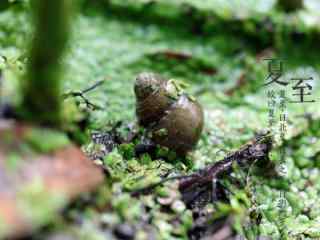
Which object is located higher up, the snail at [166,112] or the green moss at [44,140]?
the green moss at [44,140]

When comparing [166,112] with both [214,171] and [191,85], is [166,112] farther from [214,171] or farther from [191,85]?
[191,85]

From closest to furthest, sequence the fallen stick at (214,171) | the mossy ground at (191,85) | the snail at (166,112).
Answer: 1. the mossy ground at (191,85)
2. the fallen stick at (214,171)
3. the snail at (166,112)

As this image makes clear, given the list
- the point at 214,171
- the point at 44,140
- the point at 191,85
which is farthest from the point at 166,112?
the point at 191,85

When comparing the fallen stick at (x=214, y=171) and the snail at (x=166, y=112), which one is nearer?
the fallen stick at (x=214, y=171)

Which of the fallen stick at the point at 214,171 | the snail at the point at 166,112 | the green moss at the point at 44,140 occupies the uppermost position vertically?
the green moss at the point at 44,140

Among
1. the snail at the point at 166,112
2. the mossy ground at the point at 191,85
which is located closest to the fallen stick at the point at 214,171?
the mossy ground at the point at 191,85

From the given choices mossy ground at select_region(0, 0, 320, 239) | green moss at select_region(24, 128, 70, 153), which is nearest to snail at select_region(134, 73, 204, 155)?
mossy ground at select_region(0, 0, 320, 239)

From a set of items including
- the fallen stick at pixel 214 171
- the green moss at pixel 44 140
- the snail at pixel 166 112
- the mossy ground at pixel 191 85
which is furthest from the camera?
the snail at pixel 166 112

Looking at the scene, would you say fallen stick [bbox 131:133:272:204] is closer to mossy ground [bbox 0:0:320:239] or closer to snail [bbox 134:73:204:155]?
mossy ground [bbox 0:0:320:239]

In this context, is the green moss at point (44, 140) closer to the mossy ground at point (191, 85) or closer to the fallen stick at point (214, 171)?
the mossy ground at point (191, 85)
